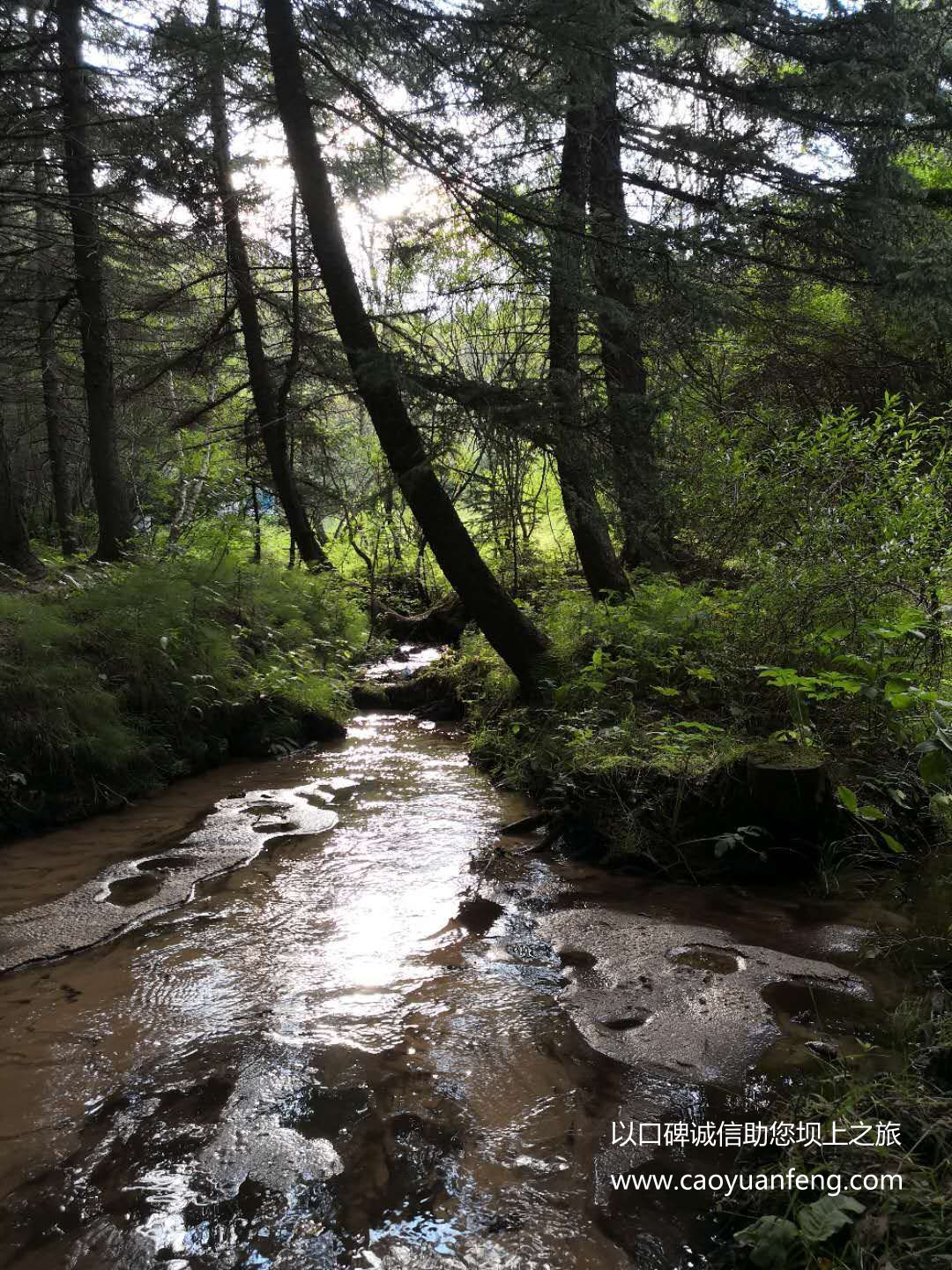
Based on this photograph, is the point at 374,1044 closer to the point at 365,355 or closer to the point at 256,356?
the point at 365,355

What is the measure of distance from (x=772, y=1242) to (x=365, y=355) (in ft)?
20.3

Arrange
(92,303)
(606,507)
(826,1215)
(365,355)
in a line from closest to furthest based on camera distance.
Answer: (826,1215) < (365,355) < (606,507) < (92,303)

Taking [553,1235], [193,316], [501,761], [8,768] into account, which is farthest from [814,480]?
[193,316]

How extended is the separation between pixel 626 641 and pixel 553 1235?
5.47 m

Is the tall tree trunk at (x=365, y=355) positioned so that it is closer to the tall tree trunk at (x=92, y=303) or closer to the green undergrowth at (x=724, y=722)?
the green undergrowth at (x=724, y=722)

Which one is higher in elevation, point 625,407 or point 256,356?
point 256,356

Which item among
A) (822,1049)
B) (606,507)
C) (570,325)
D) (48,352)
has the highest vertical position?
(48,352)

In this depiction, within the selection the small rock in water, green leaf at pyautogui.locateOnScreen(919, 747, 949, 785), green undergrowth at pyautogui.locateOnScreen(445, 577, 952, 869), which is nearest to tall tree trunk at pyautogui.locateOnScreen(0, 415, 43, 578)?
green undergrowth at pyautogui.locateOnScreen(445, 577, 952, 869)

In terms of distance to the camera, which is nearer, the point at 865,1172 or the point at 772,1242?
the point at 772,1242

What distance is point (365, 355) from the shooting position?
6.35 m

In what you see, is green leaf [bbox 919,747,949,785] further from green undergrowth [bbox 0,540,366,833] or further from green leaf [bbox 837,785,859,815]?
green undergrowth [bbox 0,540,366,833]

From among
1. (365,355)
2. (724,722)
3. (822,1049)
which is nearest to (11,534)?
(365,355)

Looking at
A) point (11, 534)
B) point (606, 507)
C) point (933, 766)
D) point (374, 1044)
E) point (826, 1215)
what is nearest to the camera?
point (826, 1215)

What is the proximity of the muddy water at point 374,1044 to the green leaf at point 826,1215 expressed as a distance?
0.39 meters
